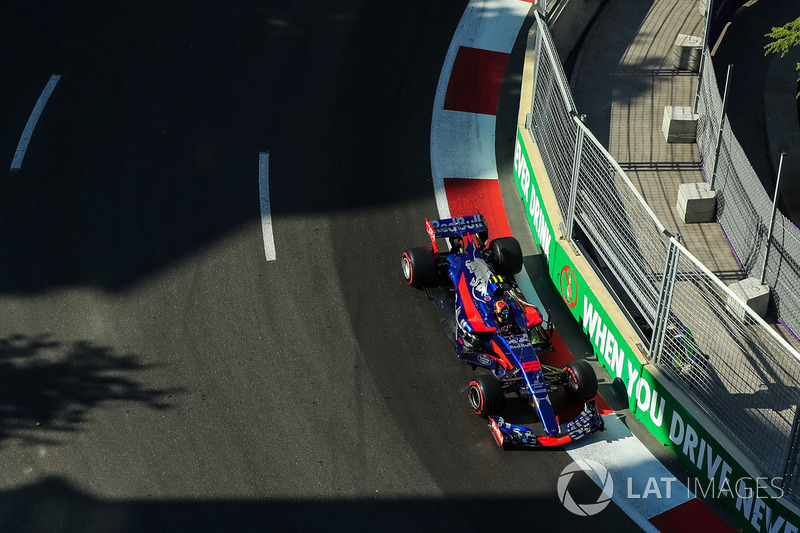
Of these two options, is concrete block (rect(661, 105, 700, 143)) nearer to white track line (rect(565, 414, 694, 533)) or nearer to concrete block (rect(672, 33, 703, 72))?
concrete block (rect(672, 33, 703, 72))

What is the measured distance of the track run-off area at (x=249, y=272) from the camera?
31.4ft

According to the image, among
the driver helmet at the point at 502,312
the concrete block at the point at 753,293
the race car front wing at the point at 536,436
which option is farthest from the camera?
the concrete block at the point at 753,293

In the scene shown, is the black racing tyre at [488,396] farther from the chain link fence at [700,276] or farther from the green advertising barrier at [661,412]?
the chain link fence at [700,276]

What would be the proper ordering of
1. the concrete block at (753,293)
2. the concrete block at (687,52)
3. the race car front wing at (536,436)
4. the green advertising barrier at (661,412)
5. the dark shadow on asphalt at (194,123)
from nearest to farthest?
the green advertising barrier at (661,412), the race car front wing at (536,436), the concrete block at (753,293), the dark shadow on asphalt at (194,123), the concrete block at (687,52)

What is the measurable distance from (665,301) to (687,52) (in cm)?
712

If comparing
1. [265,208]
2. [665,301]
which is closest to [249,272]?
[265,208]

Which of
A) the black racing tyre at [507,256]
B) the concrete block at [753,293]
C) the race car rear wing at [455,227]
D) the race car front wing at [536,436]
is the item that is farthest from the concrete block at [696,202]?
the race car front wing at [536,436]

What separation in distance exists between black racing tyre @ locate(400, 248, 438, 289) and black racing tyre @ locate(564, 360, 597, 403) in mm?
2073

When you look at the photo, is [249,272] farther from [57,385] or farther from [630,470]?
[630,470]

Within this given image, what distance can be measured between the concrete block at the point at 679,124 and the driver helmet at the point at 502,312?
16.5ft

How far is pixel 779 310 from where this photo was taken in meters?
11.3

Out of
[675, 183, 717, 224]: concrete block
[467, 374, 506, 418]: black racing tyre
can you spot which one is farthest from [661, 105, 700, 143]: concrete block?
[467, 374, 506, 418]: black racing tyre

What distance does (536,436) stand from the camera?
997cm

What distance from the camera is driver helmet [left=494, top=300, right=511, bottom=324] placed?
10.5 metres
